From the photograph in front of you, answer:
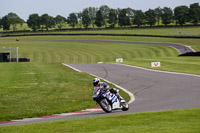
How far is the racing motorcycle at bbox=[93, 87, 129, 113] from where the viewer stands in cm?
1423

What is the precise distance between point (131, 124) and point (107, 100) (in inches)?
135

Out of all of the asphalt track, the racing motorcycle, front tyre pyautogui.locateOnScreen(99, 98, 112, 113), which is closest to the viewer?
the racing motorcycle

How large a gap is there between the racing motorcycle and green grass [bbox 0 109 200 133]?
1.75 metres

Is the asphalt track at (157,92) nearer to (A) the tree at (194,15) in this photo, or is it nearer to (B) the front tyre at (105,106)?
(B) the front tyre at (105,106)

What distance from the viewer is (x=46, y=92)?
20469 millimetres

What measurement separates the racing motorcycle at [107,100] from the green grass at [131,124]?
1755 mm

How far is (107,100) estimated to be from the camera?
14461mm

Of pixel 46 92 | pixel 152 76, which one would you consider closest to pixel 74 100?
pixel 46 92

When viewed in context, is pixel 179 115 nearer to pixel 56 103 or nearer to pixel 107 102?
pixel 107 102

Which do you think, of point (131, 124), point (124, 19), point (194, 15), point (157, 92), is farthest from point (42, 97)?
point (124, 19)

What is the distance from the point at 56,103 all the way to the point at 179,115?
7262 millimetres

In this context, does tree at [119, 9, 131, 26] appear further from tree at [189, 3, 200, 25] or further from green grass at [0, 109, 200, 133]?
green grass at [0, 109, 200, 133]

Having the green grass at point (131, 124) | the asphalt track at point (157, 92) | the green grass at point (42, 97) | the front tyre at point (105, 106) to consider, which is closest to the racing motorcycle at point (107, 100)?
the front tyre at point (105, 106)

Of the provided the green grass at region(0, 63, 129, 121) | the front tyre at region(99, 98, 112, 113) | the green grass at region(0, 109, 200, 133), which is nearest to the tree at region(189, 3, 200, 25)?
the green grass at region(0, 63, 129, 121)
